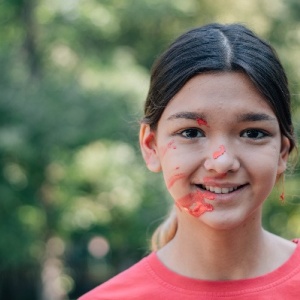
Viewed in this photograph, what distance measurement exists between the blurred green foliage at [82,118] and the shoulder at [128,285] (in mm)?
10098

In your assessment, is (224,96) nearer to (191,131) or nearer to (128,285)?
(191,131)

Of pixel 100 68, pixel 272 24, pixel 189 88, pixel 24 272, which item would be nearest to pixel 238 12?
pixel 272 24

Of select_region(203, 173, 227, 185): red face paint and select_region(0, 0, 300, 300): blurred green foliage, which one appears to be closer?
select_region(203, 173, 227, 185): red face paint

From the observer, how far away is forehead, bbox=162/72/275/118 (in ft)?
8.77

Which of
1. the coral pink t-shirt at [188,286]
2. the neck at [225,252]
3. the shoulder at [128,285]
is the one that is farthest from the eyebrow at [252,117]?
the shoulder at [128,285]

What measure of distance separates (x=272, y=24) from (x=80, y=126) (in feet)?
15.8

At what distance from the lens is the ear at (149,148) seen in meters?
2.97

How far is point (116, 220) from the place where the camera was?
1711cm

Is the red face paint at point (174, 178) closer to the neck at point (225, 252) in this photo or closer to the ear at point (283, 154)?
the neck at point (225, 252)

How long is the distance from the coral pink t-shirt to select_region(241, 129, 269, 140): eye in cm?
47

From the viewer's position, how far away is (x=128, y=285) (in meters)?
2.93

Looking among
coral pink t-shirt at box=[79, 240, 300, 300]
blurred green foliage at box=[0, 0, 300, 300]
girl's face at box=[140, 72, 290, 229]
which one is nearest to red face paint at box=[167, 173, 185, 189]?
girl's face at box=[140, 72, 290, 229]

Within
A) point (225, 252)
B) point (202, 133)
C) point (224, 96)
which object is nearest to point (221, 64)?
point (224, 96)

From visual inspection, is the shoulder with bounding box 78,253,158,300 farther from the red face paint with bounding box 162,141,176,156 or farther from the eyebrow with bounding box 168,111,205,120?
the eyebrow with bounding box 168,111,205,120
